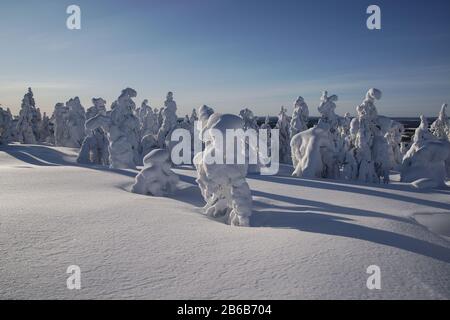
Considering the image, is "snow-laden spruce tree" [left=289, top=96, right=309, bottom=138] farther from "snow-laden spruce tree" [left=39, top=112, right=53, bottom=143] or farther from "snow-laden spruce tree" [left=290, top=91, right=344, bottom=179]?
"snow-laden spruce tree" [left=39, top=112, right=53, bottom=143]

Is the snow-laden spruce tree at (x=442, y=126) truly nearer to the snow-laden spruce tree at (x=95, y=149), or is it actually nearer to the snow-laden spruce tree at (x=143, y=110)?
the snow-laden spruce tree at (x=95, y=149)

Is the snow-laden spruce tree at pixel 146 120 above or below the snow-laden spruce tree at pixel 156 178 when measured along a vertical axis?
above

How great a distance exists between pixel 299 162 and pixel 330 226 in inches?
557

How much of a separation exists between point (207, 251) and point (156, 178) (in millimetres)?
6468

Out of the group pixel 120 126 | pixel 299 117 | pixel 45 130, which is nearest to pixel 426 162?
pixel 299 117

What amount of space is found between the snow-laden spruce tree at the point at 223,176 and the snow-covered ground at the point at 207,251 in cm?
64

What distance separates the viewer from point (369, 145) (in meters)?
22.3

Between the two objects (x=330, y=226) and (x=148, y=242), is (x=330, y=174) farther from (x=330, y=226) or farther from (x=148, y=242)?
A: (x=148, y=242)

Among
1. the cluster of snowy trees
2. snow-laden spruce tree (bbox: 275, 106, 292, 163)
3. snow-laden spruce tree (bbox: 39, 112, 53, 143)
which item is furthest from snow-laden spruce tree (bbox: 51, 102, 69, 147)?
snow-laden spruce tree (bbox: 275, 106, 292, 163)

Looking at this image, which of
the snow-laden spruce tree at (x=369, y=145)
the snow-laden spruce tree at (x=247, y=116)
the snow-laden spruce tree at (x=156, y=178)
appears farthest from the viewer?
the snow-laden spruce tree at (x=247, y=116)

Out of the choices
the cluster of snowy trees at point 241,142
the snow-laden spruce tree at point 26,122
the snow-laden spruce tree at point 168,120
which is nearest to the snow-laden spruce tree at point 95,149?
Answer: the cluster of snowy trees at point 241,142

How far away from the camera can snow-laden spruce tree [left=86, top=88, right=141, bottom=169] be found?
19547mm

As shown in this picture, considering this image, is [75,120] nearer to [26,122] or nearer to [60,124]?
[60,124]

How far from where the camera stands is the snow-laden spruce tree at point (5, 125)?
4778 centimetres
